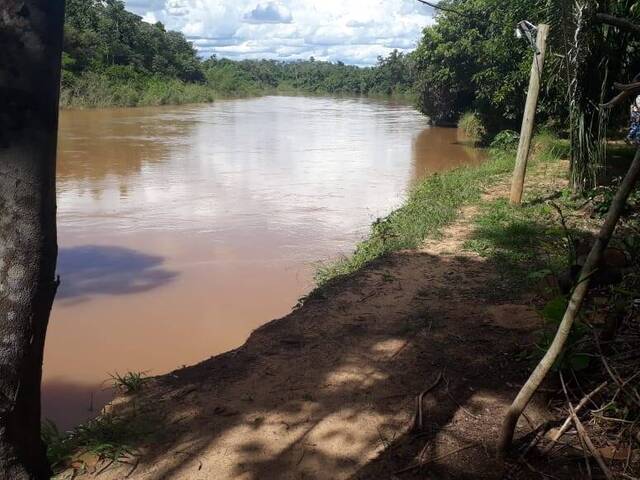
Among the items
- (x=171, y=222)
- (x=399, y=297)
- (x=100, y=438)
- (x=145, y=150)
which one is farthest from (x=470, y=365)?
(x=145, y=150)

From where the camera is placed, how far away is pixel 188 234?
362 inches


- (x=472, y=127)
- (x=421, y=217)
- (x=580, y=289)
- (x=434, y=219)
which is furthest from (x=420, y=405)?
(x=472, y=127)

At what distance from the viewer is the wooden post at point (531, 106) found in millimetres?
7418

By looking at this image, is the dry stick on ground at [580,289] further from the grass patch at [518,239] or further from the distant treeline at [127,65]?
the distant treeline at [127,65]

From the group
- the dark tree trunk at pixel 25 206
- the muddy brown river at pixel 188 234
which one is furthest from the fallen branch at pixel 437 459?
the muddy brown river at pixel 188 234

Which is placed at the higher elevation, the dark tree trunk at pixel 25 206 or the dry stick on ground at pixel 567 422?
the dark tree trunk at pixel 25 206

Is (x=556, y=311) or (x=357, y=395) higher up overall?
(x=556, y=311)

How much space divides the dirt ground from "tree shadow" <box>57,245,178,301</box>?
299 centimetres

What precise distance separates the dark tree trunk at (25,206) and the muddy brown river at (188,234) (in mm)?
2109

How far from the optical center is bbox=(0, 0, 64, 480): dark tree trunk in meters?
2.05

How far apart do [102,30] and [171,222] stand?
115 feet

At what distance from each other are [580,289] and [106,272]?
6.54 metres

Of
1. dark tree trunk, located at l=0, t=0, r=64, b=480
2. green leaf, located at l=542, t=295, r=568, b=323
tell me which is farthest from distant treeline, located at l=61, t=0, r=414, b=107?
green leaf, located at l=542, t=295, r=568, b=323

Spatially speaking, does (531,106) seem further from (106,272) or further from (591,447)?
(591,447)
